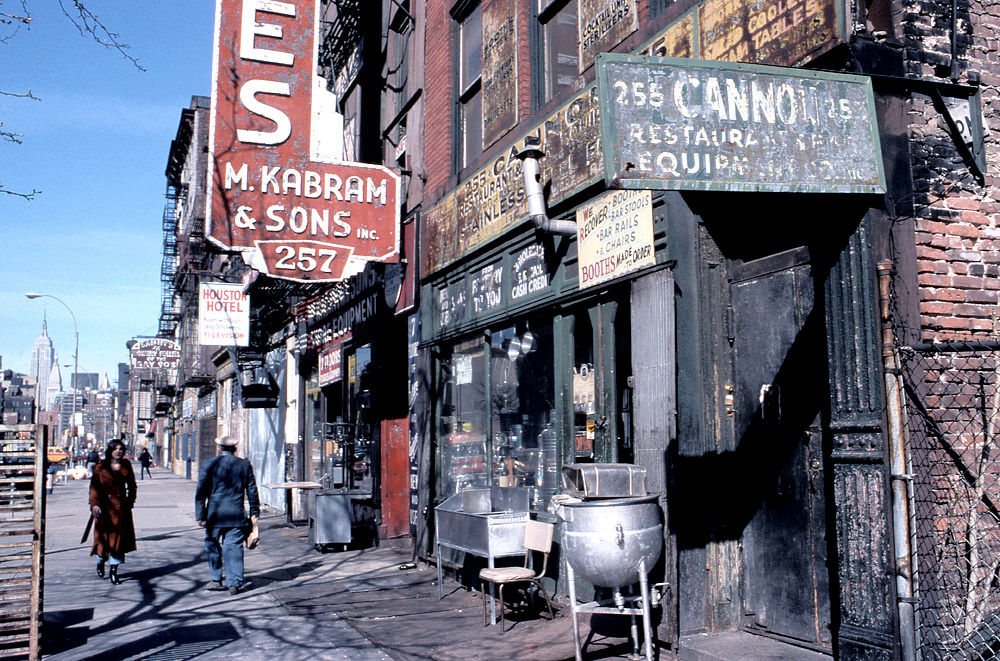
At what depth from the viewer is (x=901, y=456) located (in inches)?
192

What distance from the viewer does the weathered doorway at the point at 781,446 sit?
239 inches

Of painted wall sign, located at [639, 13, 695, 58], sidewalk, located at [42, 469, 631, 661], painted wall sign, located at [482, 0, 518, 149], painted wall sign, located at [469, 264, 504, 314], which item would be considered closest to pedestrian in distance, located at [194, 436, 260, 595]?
sidewalk, located at [42, 469, 631, 661]

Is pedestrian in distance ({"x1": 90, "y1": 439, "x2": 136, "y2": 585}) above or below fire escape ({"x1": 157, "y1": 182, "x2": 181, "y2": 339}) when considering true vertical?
below

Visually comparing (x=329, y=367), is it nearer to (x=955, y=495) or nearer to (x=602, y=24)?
(x=602, y=24)

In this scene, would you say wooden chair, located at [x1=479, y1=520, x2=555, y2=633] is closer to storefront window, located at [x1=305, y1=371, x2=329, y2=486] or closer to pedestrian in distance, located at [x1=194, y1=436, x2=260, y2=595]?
pedestrian in distance, located at [x1=194, y1=436, x2=260, y2=595]

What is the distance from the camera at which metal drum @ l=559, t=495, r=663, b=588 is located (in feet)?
18.9

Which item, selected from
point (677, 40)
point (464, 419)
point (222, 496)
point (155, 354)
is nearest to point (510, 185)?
point (677, 40)

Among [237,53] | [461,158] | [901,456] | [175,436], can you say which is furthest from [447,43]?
[175,436]

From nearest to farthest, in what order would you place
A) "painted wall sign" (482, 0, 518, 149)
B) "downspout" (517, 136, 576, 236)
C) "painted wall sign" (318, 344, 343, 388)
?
1. "downspout" (517, 136, 576, 236)
2. "painted wall sign" (482, 0, 518, 149)
3. "painted wall sign" (318, 344, 343, 388)

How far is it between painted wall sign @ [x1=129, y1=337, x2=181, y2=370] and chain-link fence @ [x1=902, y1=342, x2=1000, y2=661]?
4406 centimetres

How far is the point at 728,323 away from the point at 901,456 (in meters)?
2.22

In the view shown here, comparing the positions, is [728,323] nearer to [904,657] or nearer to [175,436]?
[904,657]

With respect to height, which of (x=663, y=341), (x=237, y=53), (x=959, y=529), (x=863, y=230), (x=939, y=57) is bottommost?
(x=959, y=529)

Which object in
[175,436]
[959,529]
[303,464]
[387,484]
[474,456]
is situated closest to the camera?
[959,529]
